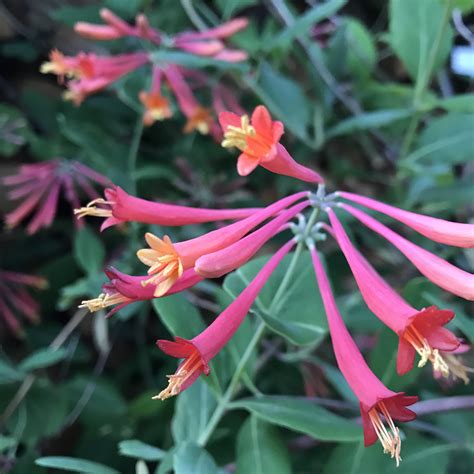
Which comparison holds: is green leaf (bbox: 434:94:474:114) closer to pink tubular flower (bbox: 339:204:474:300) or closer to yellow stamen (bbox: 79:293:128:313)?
pink tubular flower (bbox: 339:204:474:300)

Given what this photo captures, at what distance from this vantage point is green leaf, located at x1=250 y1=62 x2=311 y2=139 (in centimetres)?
117

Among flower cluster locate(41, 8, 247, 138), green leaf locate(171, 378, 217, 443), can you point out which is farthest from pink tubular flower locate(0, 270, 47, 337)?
green leaf locate(171, 378, 217, 443)

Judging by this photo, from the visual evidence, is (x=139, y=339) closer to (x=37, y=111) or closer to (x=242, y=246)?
(x=37, y=111)

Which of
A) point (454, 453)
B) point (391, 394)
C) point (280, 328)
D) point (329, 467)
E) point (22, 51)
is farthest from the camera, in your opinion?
point (22, 51)

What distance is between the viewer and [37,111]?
141cm

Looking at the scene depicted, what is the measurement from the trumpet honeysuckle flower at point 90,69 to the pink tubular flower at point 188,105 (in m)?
Result: 0.05

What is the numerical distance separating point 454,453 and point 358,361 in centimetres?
55

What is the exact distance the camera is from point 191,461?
2.41 feet

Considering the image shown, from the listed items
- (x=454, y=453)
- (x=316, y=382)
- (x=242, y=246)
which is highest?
(x=242, y=246)

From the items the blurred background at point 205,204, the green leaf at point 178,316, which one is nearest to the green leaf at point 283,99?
the blurred background at point 205,204

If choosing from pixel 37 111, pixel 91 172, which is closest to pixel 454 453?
pixel 91 172

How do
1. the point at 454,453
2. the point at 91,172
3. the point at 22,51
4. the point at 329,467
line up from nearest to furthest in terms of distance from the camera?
1. the point at 329,467
2. the point at 454,453
3. the point at 91,172
4. the point at 22,51

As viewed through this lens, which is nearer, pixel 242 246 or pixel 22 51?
pixel 242 246

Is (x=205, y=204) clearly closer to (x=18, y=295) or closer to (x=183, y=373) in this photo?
(x=18, y=295)
